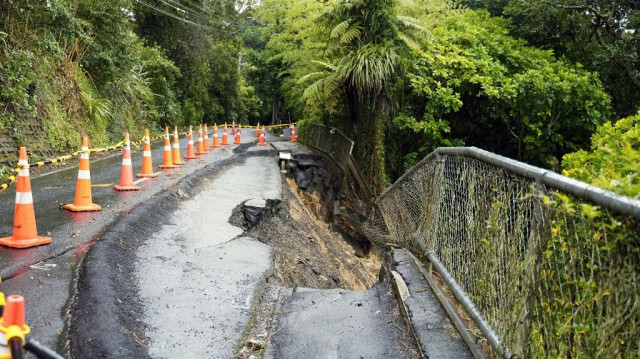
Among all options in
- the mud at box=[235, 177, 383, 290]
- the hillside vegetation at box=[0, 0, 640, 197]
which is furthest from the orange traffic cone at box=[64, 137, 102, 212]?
the hillside vegetation at box=[0, 0, 640, 197]

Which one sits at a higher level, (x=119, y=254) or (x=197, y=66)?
(x=197, y=66)

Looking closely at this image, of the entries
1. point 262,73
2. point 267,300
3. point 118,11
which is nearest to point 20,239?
point 267,300

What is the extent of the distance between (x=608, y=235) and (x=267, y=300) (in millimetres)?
3482

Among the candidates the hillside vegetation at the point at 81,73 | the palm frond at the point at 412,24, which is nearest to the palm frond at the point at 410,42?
the palm frond at the point at 412,24

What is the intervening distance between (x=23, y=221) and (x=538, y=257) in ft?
17.4

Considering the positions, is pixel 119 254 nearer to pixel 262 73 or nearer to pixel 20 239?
pixel 20 239

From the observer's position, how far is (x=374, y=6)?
15.1 m

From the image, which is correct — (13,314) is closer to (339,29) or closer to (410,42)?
(339,29)

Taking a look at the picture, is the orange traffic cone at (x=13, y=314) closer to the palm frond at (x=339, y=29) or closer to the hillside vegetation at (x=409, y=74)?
the hillside vegetation at (x=409, y=74)

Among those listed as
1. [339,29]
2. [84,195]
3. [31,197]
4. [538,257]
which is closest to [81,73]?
[339,29]

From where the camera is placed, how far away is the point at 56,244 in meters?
5.68

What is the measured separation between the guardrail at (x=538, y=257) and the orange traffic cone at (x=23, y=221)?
428cm

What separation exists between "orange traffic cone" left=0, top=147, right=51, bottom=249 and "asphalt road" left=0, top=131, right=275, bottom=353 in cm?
12

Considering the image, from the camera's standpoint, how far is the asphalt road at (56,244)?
12.8 ft
